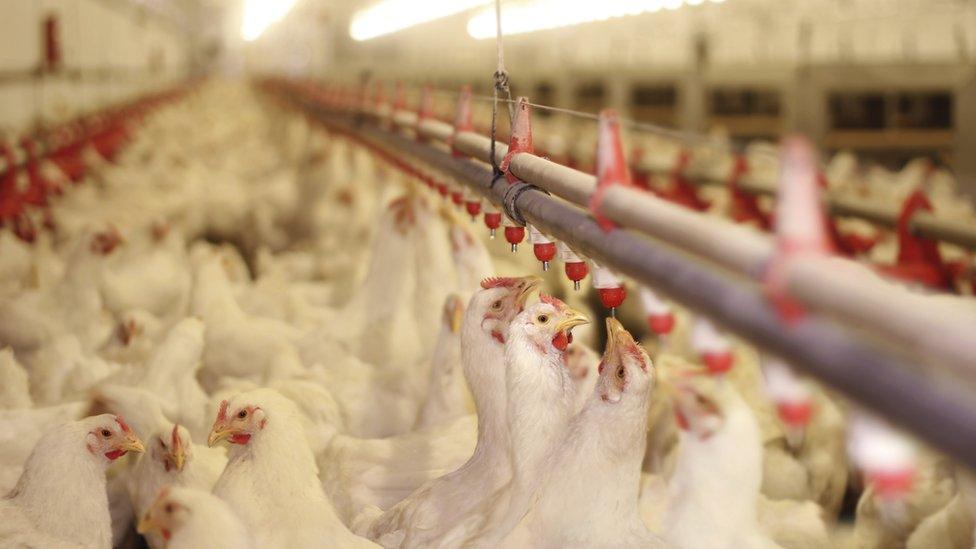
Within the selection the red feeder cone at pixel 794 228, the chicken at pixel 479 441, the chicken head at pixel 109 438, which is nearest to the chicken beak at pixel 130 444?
the chicken head at pixel 109 438

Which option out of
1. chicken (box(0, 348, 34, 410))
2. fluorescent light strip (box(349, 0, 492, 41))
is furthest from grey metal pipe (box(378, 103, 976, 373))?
fluorescent light strip (box(349, 0, 492, 41))

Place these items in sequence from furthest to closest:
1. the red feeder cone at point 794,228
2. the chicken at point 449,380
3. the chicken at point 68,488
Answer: the chicken at point 449,380 < the chicken at point 68,488 < the red feeder cone at point 794,228

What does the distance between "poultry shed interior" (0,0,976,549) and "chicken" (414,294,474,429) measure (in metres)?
0.01

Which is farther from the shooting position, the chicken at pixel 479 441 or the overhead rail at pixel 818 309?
the chicken at pixel 479 441

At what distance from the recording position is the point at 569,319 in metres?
2.19

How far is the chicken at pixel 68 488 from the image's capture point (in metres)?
2.31

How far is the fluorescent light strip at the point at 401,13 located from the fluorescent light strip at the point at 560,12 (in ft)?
1.22

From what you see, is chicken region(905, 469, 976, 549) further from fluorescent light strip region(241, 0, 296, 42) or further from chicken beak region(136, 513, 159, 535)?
fluorescent light strip region(241, 0, 296, 42)

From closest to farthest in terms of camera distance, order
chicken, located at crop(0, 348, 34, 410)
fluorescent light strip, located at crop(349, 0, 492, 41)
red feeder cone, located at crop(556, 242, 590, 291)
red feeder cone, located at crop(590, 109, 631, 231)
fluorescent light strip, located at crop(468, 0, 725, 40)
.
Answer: red feeder cone, located at crop(590, 109, 631, 231), red feeder cone, located at crop(556, 242, 590, 291), chicken, located at crop(0, 348, 34, 410), fluorescent light strip, located at crop(468, 0, 725, 40), fluorescent light strip, located at crop(349, 0, 492, 41)

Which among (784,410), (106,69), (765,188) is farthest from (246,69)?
(784,410)

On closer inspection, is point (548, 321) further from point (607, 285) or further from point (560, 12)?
point (560, 12)

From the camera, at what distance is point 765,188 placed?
4.57m

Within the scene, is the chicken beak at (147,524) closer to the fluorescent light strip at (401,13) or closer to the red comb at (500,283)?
the red comb at (500,283)

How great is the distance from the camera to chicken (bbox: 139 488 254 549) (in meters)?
1.97
